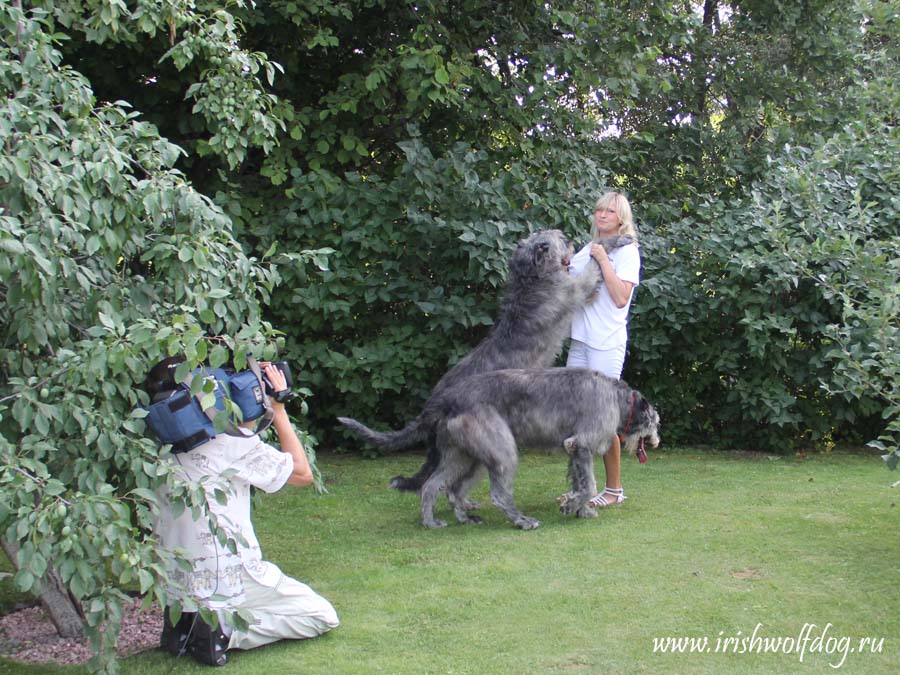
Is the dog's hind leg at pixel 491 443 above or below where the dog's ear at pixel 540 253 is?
below

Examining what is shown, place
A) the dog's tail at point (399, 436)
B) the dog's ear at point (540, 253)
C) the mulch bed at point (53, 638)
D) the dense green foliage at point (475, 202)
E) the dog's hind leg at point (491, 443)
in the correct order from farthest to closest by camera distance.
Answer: the dense green foliage at point (475, 202), the dog's ear at point (540, 253), the dog's tail at point (399, 436), the dog's hind leg at point (491, 443), the mulch bed at point (53, 638)

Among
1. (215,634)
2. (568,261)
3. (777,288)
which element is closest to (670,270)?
(777,288)

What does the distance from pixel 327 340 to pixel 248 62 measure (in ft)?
14.2

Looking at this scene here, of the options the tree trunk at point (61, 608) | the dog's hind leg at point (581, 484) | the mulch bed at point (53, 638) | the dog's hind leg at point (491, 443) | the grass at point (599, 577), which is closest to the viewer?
the grass at point (599, 577)

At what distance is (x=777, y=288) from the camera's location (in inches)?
352

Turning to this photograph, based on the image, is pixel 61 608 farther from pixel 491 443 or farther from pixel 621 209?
pixel 621 209

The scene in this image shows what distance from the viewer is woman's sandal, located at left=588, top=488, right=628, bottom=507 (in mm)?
7179

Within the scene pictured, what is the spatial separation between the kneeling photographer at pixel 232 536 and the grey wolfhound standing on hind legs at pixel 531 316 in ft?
7.92

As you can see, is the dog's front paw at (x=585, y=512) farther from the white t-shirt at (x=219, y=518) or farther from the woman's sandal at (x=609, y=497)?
the white t-shirt at (x=219, y=518)

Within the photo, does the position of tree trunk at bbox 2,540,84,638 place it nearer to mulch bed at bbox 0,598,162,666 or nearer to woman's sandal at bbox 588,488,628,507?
mulch bed at bbox 0,598,162,666

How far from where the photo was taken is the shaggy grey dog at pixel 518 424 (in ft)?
21.3

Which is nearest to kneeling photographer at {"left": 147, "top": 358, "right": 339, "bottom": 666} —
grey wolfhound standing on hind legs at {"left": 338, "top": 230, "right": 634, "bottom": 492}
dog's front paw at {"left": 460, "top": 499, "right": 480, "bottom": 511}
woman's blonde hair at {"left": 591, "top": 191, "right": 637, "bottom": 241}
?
dog's front paw at {"left": 460, "top": 499, "right": 480, "bottom": 511}

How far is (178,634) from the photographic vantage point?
15.3 feet

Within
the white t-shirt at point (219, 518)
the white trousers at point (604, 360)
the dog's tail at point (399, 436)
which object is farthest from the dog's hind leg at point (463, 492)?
the white t-shirt at point (219, 518)
